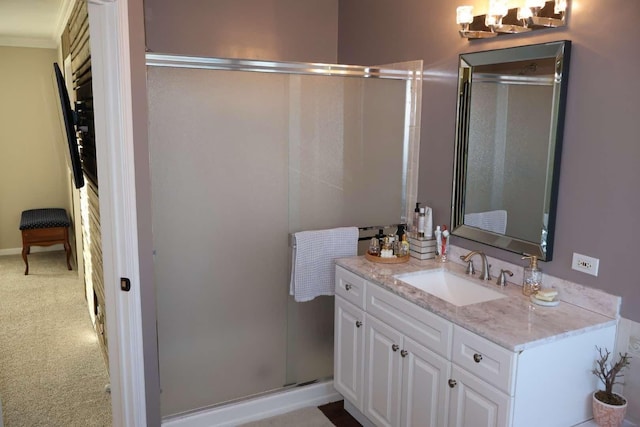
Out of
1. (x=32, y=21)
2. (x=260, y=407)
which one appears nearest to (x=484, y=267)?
(x=260, y=407)

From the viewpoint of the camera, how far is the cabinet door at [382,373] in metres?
2.45

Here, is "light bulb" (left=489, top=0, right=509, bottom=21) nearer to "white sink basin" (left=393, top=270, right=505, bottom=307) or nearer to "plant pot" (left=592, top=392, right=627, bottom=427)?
"white sink basin" (left=393, top=270, right=505, bottom=307)

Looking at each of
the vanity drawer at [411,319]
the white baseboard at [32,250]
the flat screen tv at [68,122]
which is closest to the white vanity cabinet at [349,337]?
the vanity drawer at [411,319]

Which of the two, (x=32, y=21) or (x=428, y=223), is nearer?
(x=428, y=223)

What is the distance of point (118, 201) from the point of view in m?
2.27

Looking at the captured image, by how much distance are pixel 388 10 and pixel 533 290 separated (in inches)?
70.8

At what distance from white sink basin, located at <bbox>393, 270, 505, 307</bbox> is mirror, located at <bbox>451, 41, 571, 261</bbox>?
0.22 m

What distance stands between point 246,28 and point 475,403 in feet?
7.92

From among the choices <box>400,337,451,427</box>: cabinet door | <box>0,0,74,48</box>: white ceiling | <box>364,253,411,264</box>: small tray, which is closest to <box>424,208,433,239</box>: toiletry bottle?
<box>364,253,411,264</box>: small tray

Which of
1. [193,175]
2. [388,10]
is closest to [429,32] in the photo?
[388,10]

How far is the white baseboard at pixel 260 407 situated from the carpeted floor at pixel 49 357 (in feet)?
1.65

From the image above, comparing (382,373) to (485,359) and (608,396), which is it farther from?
(608,396)

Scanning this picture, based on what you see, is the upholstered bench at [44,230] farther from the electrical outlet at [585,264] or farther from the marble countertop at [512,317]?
the electrical outlet at [585,264]

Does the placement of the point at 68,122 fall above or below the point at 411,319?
above
